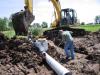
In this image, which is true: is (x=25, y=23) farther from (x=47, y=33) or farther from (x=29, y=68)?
(x=29, y=68)

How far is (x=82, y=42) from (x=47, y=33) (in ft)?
15.3

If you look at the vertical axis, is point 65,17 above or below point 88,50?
above

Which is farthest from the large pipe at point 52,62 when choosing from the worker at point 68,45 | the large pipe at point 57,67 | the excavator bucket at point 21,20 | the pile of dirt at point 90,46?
the excavator bucket at point 21,20

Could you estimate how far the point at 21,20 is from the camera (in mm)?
20875

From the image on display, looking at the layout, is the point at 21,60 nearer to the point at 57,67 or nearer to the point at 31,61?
the point at 31,61

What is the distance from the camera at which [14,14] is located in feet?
68.8

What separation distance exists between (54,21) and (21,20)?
6.95 meters

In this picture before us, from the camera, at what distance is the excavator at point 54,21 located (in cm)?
2092

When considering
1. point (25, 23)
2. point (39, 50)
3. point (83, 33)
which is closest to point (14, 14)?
point (25, 23)

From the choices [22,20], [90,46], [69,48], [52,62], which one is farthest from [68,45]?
[22,20]

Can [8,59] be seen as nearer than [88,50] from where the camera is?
Yes

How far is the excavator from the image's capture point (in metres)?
20.9

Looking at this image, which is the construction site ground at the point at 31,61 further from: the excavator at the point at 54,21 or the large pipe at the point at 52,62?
the excavator at the point at 54,21

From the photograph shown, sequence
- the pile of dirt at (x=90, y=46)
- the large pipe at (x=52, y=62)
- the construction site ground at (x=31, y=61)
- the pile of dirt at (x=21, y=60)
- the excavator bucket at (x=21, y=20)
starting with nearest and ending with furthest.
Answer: the large pipe at (x=52, y=62) → the pile of dirt at (x=21, y=60) → the construction site ground at (x=31, y=61) → the pile of dirt at (x=90, y=46) → the excavator bucket at (x=21, y=20)
